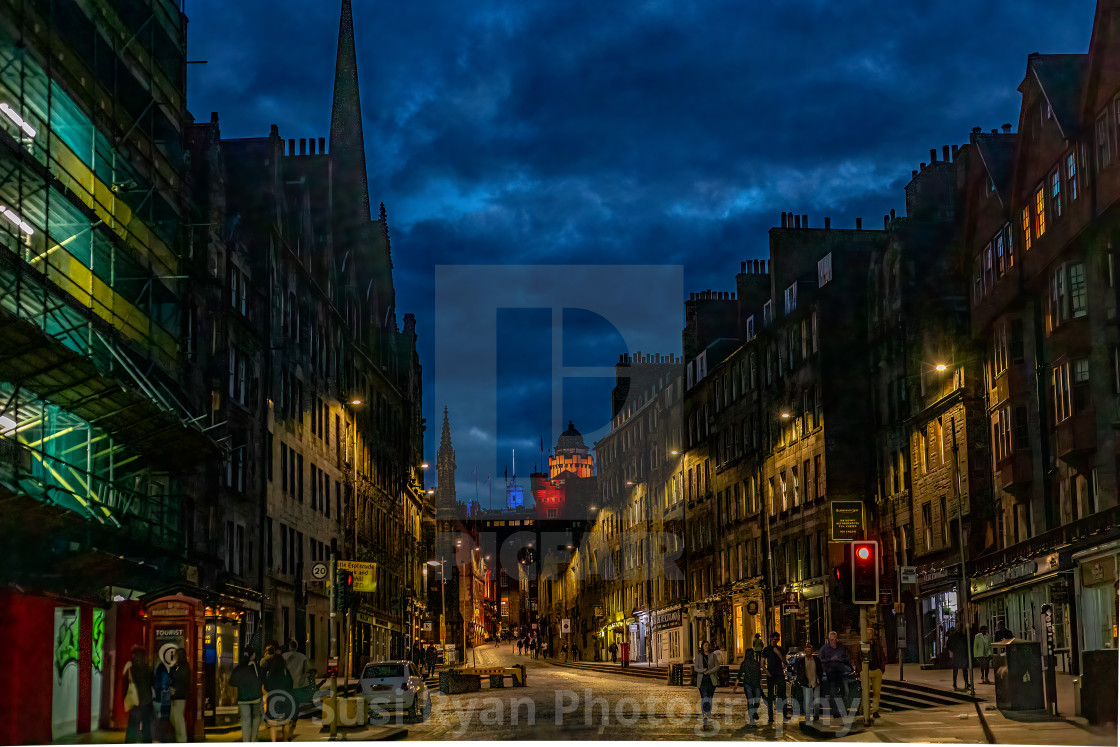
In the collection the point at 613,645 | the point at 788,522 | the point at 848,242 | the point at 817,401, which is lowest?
the point at 613,645

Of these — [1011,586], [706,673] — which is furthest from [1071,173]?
[706,673]

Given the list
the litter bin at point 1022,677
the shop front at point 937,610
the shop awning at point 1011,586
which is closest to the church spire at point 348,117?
the shop front at point 937,610

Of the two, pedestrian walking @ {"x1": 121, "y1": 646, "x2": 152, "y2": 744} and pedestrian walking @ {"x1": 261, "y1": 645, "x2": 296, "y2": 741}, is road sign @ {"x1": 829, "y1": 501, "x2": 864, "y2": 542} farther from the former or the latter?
pedestrian walking @ {"x1": 121, "y1": 646, "x2": 152, "y2": 744}

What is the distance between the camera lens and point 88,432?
35.3m

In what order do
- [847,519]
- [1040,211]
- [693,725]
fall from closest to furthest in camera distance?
[693,725] < [1040,211] < [847,519]

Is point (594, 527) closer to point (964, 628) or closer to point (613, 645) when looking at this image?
point (613, 645)

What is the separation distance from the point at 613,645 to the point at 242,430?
222ft

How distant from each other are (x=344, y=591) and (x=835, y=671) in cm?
1313

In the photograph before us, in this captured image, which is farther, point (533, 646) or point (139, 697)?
point (533, 646)

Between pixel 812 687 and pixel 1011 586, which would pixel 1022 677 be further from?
pixel 1011 586

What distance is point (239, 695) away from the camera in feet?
80.9

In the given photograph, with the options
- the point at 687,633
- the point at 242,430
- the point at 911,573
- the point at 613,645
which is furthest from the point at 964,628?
the point at 613,645

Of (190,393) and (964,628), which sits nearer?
(190,393)

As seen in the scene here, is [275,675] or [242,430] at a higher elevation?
[242,430]
